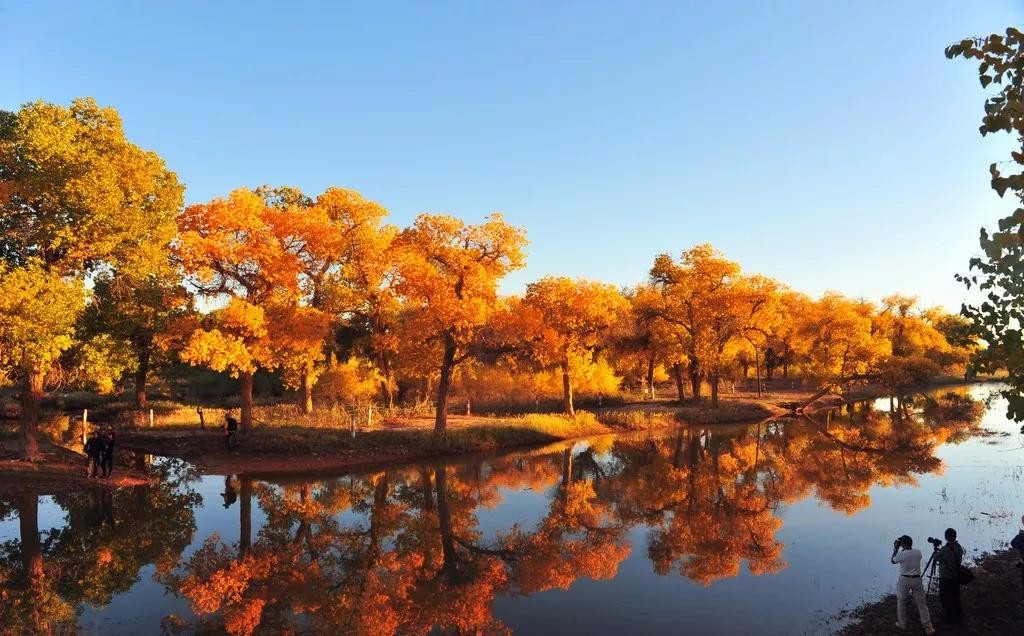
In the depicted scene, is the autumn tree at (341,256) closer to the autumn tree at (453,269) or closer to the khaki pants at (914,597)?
the autumn tree at (453,269)

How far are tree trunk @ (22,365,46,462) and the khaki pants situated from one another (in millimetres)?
27858

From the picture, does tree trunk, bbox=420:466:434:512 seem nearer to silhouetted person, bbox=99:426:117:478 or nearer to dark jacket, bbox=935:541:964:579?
silhouetted person, bbox=99:426:117:478

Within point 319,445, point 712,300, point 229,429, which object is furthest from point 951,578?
point 712,300

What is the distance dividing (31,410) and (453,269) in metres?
18.4

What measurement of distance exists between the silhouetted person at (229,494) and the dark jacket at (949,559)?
20143 mm

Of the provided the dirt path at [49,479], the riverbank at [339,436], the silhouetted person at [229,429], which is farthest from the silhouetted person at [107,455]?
the silhouetted person at [229,429]

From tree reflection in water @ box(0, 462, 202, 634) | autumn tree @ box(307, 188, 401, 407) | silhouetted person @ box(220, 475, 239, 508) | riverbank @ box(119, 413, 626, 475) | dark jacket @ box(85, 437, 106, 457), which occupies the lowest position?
silhouetted person @ box(220, 475, 239, 508)

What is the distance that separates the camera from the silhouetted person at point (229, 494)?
21.9 metres

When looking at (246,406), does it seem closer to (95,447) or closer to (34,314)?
(95,447)

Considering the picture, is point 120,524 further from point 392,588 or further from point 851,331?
point 851,331

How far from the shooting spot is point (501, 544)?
1717 centimetres

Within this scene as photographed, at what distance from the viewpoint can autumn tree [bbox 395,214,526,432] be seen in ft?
100

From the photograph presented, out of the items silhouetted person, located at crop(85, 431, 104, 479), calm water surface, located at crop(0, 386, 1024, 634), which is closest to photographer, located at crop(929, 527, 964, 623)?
calm water surface, located at crop(0, 386, 1024, 634)

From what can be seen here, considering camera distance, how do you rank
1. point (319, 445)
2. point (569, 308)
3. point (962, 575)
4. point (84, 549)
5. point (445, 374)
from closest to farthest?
1. point (962, 575)
2. point (84, 549)
3. point (319, 445)
4. point (445, 374)
5. point (569, 308)
